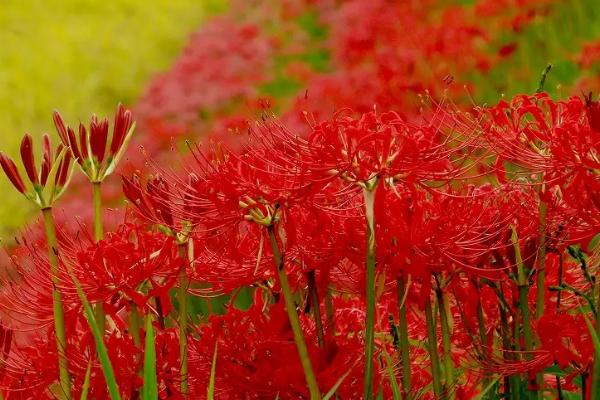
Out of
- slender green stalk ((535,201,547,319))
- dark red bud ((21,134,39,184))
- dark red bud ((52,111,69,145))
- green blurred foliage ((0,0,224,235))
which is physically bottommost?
slender green stalk ((535,201,547,319))

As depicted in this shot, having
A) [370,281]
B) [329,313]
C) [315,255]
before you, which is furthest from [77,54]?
[370,281]

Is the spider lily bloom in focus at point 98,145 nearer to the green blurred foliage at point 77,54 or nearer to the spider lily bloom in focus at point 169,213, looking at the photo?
the spider lily bloom in focus at point 169,213

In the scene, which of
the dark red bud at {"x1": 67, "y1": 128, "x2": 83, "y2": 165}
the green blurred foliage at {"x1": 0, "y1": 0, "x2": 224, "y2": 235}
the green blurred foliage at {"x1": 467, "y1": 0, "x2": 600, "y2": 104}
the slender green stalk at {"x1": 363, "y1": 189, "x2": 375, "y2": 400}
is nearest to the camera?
the slender green stalk at {"x1": 363, "y1": 189, "x2": 375, "y2": 400}

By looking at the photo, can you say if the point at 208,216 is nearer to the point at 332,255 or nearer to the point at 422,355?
the point at 332,255

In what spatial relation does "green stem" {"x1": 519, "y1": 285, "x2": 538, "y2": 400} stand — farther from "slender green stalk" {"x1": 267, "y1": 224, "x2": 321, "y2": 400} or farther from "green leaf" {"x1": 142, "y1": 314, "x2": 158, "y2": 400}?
"green leaf" {"x1": 142, "y1": 314, "x2": 158, "y2": 400}

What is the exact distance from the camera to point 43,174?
151 cm

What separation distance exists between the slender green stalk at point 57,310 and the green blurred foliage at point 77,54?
5438mm

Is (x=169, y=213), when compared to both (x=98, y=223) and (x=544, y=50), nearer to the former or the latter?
(x=98, y=223)

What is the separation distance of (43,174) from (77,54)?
8.39m

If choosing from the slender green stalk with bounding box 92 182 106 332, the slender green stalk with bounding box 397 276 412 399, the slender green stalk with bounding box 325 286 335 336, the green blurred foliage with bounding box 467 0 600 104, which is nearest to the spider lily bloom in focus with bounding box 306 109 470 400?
the slender green stalk with bounding box 397 276 412 399

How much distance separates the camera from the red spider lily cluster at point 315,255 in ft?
4.86

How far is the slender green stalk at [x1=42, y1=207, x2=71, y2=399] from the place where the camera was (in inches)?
59.9

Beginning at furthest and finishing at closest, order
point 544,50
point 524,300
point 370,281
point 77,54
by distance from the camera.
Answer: point 77,54
point 544,50
point 524,300
point 370,281

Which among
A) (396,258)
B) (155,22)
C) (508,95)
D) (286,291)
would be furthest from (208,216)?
(155,22)
